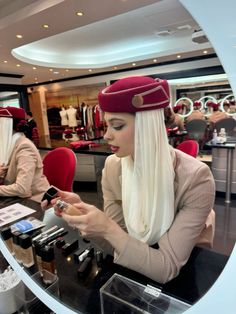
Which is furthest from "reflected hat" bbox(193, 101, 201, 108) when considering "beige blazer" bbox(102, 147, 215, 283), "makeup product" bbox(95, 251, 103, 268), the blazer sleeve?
the blazer sleeve

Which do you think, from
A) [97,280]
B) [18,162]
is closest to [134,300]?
[97,280]

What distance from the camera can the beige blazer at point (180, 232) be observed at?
16.2 inches

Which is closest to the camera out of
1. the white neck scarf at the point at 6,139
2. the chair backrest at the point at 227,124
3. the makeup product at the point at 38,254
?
the chair backrest at the point at 227,124

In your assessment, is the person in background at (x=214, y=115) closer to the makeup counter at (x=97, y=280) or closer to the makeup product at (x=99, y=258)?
the makeup counter at (x=97, y=280)

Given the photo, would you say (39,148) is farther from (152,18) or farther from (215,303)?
(215,303)

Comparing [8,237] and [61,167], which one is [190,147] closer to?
[8,237]

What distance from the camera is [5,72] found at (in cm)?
79

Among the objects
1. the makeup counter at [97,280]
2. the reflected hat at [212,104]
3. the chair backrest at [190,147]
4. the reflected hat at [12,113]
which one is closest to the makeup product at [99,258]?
the makeup counter at [97,280]

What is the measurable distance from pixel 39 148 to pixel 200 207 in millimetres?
929

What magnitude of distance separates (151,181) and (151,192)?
2 cm

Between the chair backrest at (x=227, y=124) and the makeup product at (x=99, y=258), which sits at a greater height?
the chair backrest at (x=227, y=124)

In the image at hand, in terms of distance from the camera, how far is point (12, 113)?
3.20 feet

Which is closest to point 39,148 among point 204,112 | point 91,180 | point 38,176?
point 38,176

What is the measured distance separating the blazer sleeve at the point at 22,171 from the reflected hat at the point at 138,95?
0.84 metres
